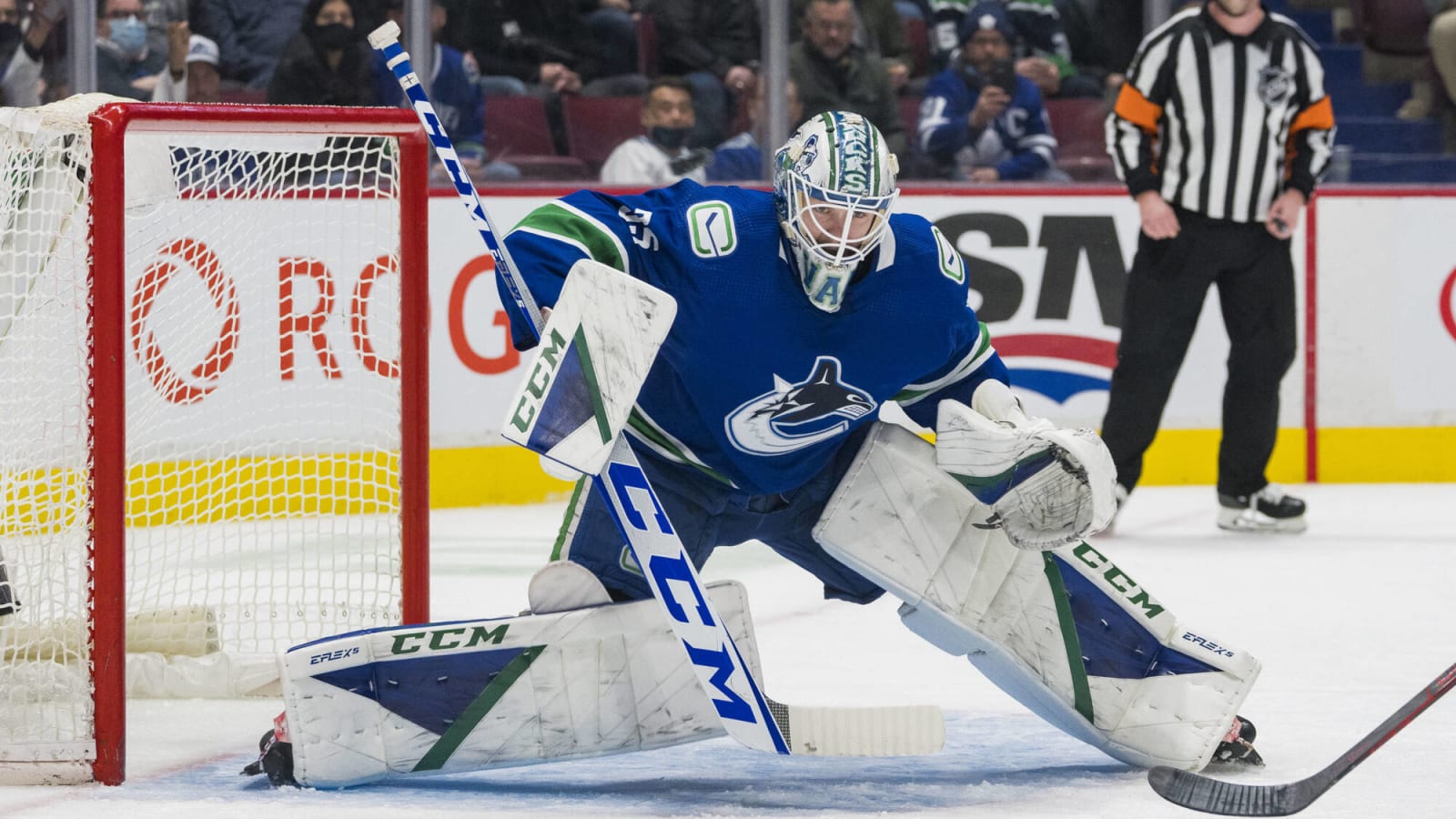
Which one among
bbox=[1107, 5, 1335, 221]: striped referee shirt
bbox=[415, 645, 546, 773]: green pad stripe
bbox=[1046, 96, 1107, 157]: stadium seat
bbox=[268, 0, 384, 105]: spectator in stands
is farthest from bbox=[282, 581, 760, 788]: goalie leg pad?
bbox=[1046, 96, 1107, 157]: stadium seat

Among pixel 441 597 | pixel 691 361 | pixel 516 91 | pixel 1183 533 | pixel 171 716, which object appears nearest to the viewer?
pixel 691 361

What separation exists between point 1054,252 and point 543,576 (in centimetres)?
371

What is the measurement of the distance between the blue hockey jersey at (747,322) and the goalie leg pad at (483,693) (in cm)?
25

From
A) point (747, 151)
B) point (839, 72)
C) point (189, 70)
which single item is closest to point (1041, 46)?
point (839, 72)

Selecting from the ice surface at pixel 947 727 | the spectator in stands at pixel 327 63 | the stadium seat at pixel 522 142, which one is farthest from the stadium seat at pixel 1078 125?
the spectator in stands at pixel 327 63

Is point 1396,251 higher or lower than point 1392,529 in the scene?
higher

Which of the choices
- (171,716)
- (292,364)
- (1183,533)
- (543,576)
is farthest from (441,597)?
(1183,533)

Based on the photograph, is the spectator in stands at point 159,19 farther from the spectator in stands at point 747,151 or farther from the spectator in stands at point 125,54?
the spectator in stands at point 747,151

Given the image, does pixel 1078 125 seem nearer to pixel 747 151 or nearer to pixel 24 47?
pixel 747 151

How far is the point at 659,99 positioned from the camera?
5898 mm

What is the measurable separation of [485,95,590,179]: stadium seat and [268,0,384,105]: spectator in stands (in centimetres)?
38

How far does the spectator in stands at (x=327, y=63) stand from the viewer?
17.9ft

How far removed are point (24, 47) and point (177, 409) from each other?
70.2 inches

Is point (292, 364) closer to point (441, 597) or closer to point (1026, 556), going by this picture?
point (441, 597)
